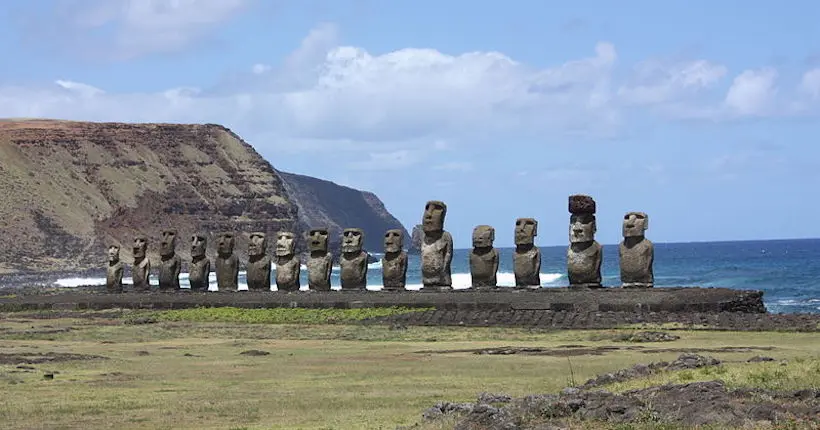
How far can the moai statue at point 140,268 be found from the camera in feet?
155

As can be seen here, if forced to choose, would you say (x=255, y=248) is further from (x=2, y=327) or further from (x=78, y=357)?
(x=78, y=357)

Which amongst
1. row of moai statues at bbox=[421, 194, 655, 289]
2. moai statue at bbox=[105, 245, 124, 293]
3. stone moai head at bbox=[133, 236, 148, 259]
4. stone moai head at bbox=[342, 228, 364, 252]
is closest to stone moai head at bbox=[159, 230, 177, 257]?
stone moai head at bbox=[133, 236, 148, 259]

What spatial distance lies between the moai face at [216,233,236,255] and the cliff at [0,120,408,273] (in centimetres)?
7668

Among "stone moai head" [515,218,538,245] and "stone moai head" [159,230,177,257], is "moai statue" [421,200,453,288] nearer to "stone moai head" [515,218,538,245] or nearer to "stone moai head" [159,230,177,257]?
"stone moai head" [515,218,538,245]

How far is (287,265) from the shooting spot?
4312 cm

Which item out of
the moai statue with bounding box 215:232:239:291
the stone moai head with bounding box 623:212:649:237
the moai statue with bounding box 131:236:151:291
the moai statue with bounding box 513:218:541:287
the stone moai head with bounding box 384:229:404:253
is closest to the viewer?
the stone moai head with bounding box 623:212:649:237

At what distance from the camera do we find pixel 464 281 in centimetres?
8500

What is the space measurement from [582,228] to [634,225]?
153 centimetres

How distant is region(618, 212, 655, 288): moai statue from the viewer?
36.6m

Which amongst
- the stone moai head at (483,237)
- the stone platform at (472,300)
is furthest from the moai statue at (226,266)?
the stone moai head at (483,237)

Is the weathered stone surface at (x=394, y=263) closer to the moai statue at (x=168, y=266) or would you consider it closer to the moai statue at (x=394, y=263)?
the moai statue at (x=394, y=263)

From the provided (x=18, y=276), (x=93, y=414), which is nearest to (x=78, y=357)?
(x=93, y=414)

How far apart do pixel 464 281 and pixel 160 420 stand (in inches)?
2714

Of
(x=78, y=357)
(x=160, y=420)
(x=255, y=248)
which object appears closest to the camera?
(x=160, y=420)
